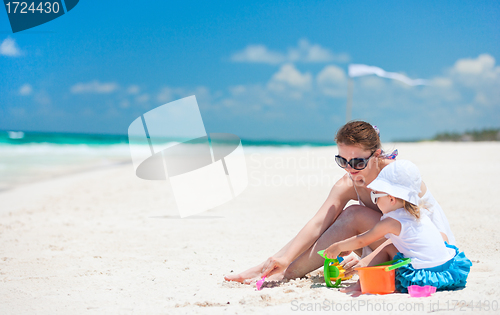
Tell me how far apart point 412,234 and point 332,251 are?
1.62 feet

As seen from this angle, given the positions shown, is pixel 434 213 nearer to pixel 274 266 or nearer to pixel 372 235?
pixel 372 235

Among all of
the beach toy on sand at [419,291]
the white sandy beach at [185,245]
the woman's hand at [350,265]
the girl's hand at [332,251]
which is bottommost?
the white sandy beach at [185,245]

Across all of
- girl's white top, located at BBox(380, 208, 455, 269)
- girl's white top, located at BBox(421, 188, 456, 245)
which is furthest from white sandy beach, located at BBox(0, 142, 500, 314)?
girl's white top, located at BBox(421, 188, 456, 245)

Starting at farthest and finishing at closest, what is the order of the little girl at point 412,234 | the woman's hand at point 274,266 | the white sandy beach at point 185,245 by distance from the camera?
the woman's hand at point 274,266 → the white sandy beach at point 185,245 → the little girl at point 412,234

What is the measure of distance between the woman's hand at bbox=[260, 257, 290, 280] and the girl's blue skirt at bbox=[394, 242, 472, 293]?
751 mm

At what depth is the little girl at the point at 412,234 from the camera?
2.23m

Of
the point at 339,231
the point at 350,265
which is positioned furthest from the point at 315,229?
the point at 350,265

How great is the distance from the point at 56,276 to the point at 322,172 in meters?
6.49

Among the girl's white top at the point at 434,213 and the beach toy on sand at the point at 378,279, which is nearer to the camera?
the beach toy on sand at the point at 378,279

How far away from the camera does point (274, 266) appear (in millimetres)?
2727

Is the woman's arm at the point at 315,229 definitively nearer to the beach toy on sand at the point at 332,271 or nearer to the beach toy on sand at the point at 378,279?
the beach toy on sand at the point at 332,271

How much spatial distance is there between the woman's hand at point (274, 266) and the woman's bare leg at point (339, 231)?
0.45ft

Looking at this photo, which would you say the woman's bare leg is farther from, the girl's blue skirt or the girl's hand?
the girl's blue skirt

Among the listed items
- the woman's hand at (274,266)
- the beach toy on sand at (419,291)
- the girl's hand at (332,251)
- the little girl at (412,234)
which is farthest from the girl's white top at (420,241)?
the woman's hand at (274,266)
